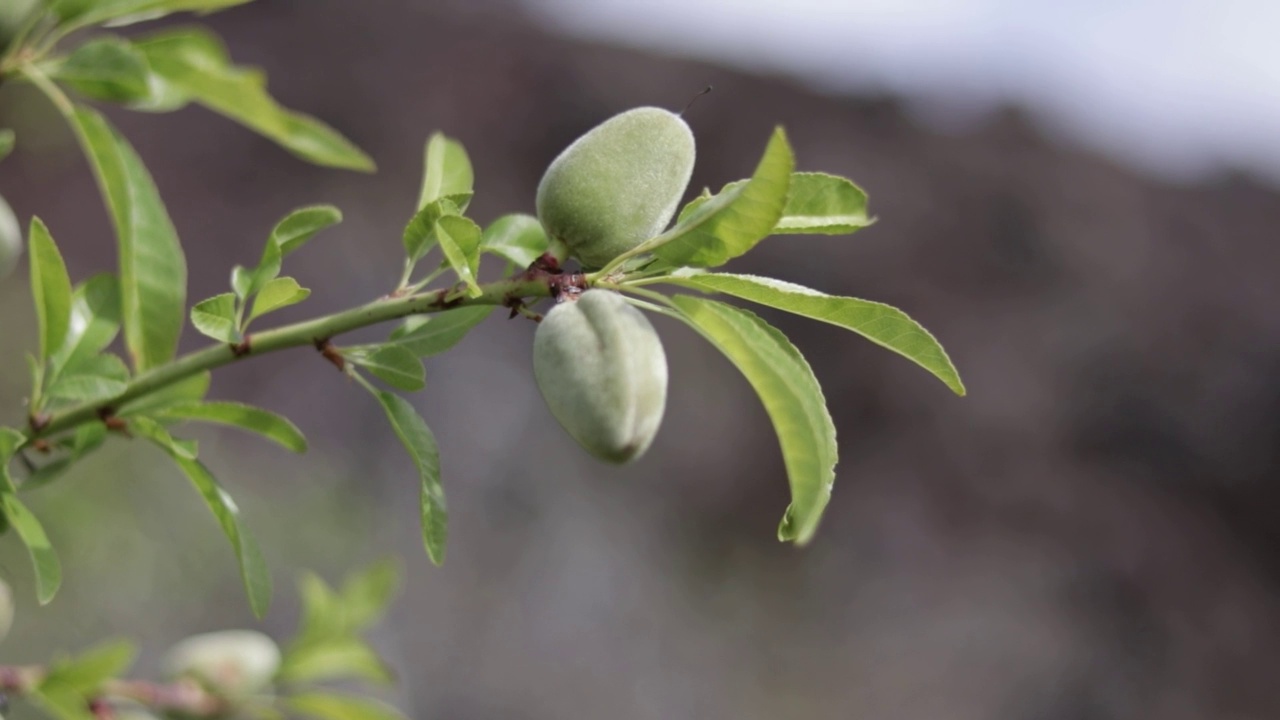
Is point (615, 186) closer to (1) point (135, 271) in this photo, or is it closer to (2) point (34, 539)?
(1) point (135, 271)

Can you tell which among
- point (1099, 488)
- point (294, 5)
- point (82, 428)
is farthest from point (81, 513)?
point (1099, 488)

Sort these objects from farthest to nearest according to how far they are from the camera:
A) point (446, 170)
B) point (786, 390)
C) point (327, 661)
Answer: point (327, 661), point (446, 170), point (786, 390)

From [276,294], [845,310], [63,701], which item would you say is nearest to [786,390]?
[845,310]

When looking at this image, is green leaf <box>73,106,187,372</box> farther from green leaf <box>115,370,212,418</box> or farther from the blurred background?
the blurred background

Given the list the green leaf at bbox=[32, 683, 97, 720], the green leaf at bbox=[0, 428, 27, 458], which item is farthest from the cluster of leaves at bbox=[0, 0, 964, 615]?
the green leaf at bbox=[32, 683, 97, 720]

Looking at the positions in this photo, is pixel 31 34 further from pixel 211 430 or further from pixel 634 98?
pixel 634 98

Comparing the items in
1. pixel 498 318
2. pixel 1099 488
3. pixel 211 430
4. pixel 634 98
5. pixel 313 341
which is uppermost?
pixel 313 341
